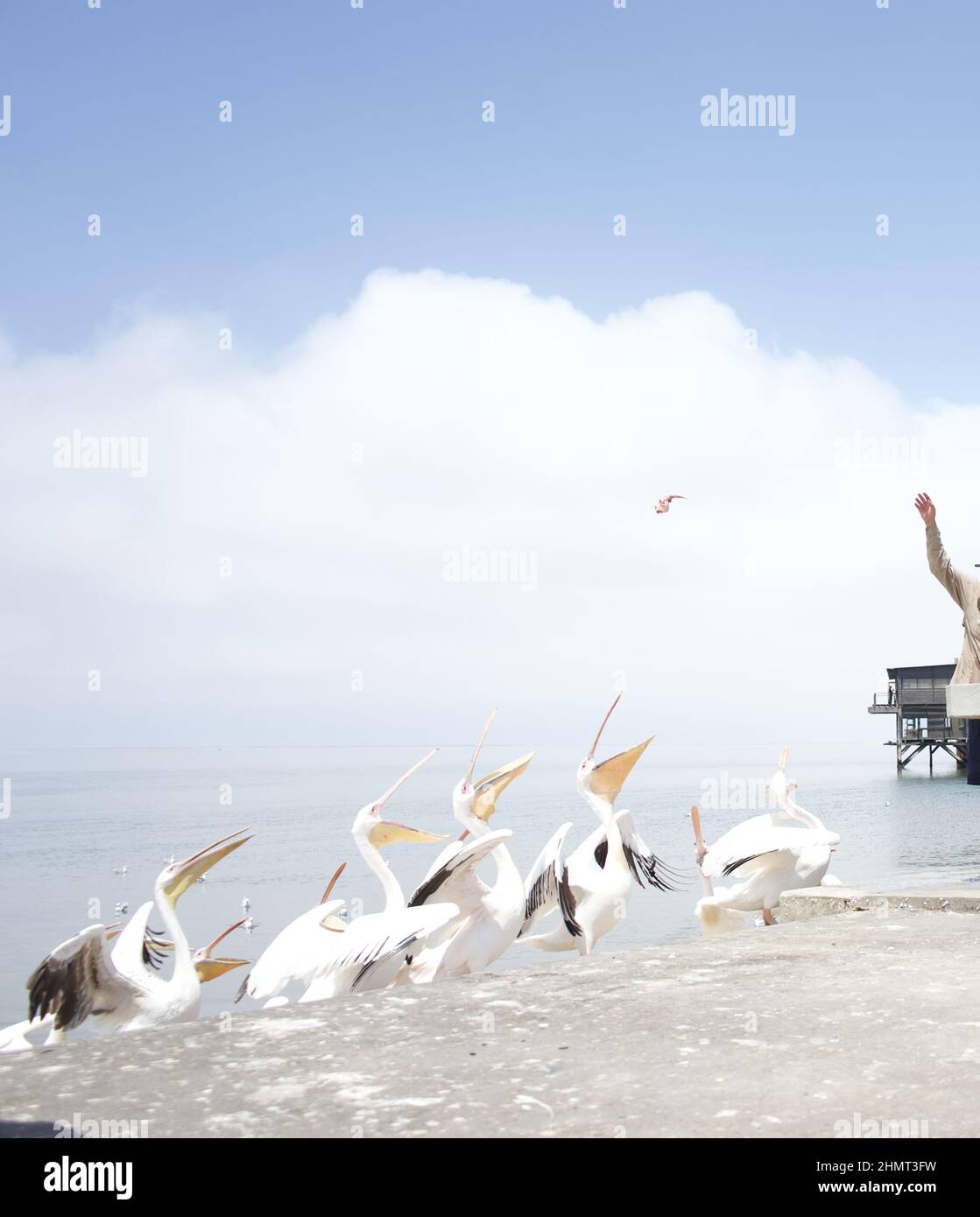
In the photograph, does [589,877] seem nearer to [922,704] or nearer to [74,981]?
[74,981]

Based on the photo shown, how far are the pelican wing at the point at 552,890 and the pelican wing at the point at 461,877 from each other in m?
0.50

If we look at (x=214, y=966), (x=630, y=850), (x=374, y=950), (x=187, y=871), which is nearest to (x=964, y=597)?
(x=630, y=850)

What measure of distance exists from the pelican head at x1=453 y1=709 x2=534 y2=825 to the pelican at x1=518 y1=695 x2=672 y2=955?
479mm

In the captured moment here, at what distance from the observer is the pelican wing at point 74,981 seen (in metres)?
6.21

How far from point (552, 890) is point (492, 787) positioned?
33.1 inches

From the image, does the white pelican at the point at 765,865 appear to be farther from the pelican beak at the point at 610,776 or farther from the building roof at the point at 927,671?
the building roof at the point at 927,671

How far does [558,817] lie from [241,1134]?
37.1 metres

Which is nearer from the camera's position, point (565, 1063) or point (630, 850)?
point (565, 1063)

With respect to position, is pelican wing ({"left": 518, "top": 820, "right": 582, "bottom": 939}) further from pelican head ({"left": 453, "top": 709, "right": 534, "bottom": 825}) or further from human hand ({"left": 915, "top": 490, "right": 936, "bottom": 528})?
human hand ({"left": 915, "top": 490, "right": 936, "bottom": 528})

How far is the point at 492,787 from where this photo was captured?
7.79 metres

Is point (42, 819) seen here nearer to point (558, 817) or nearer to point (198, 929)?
point (558, 817)

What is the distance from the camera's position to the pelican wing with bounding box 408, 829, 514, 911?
6.41m

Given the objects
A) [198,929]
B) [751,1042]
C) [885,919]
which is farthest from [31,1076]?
[198,929]

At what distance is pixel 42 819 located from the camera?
4391 cm
